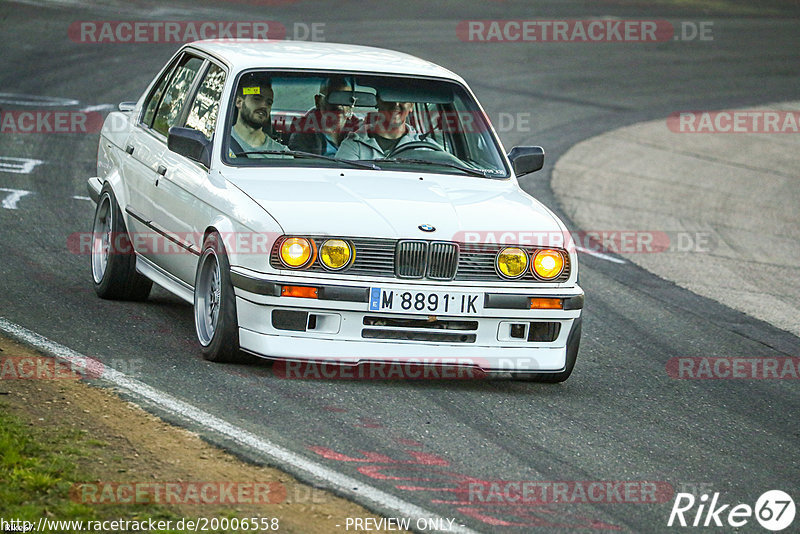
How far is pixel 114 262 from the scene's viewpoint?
867 centimetres

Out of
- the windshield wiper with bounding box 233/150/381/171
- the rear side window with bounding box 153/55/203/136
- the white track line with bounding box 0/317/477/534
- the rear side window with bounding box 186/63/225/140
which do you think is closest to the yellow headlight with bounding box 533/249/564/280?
the windshield wiper with bounding box 233/150/381/171

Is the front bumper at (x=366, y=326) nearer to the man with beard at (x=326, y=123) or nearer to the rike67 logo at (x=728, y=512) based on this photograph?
the man with beard at (x=326, y=123)

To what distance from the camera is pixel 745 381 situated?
27.5 feet

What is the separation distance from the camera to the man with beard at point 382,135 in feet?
26.2

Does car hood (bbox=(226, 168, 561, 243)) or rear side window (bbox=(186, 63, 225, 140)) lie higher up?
rear side window (bbox=(186, 63, 225, 140))

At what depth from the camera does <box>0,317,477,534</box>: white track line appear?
208 inches

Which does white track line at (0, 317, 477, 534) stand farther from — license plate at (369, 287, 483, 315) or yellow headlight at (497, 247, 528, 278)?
yellow headlight at (497, 247, 528, 278)

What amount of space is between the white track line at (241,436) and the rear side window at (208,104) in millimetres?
1580

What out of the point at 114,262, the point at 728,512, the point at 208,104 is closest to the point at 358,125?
the point at 208,104

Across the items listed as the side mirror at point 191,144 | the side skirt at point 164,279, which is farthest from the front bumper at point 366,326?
the side mirror at point 191,144

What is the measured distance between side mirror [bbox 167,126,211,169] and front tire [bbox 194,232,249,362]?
58cm

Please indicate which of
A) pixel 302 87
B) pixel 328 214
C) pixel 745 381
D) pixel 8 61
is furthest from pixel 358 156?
pixel 8 61

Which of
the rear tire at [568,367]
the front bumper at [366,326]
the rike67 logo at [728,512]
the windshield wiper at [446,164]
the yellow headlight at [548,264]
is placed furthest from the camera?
the windshield wiper at [446,164]

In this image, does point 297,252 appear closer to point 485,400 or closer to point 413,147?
point 485,400
